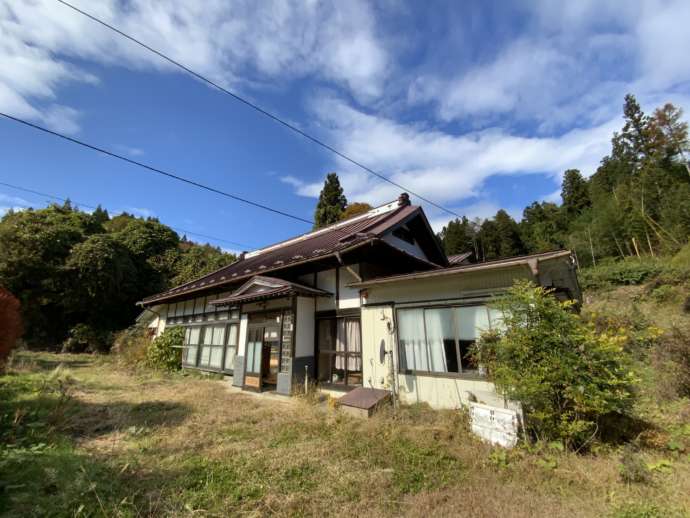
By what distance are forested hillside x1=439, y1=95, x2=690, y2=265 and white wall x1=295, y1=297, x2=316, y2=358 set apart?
11.0 m

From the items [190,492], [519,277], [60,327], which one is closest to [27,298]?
[60,327]

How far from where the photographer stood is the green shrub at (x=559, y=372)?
3686mm

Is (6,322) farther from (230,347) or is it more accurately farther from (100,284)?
(100,284)

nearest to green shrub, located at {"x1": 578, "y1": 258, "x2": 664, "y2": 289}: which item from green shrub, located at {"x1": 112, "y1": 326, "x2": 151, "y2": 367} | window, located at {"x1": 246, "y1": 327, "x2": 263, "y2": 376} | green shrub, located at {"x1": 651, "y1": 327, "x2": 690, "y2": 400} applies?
green shrub, located at {"x1": 651, "y1": 327, "x2": 690, "y2": 400}

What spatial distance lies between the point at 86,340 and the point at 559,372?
23.6 metres

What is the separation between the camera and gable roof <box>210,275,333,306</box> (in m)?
7.78

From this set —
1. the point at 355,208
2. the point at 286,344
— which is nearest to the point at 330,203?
the point at 355,208

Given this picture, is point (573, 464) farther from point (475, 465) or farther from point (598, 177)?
point (598, 177)

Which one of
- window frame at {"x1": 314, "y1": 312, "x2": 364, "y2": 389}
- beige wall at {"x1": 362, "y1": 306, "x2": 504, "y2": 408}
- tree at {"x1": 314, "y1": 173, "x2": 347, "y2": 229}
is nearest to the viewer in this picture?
beige wall at {"x1": 362, "y1": 306, "x2": 504, "y2": 408}

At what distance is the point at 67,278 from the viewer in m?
18.0

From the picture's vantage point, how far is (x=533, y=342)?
4.04 metres

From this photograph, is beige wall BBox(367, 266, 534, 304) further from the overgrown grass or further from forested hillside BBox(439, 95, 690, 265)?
forested hillside BBox(439, 95, 690, 265)

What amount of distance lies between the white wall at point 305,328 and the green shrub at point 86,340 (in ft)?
55.3

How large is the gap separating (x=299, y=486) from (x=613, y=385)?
396cm
